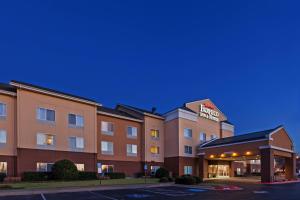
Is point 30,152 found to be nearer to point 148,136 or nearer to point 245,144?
point 148,136

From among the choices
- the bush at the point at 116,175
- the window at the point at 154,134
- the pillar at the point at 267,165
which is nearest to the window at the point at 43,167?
the bush at the point at 116,175

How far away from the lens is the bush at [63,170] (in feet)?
114

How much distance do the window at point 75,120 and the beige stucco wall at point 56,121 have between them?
46 cm

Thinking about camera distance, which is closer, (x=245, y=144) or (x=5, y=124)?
(x=5, y=124)

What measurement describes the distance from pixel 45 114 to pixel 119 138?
488 inches

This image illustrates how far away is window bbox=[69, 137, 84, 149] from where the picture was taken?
39.5 meters

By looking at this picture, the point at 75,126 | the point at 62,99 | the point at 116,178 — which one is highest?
the point at 62,99

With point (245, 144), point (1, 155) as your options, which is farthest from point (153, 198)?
point (245, 144)

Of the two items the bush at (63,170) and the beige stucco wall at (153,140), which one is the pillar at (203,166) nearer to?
the beige stucco wall at (153,140)

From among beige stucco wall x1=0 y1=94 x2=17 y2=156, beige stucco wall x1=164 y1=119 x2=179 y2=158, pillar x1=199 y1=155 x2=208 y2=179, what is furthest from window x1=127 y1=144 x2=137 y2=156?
beige stucco wall x1=0 y1=94 x2=17 y2=156

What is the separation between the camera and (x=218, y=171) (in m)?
56.9

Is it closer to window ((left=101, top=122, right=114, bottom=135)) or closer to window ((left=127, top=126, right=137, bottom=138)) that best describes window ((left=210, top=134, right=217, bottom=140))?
window ((left=127, top=126, right=137, bottom=138))

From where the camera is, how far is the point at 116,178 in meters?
42.8

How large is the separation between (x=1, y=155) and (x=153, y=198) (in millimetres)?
18126
